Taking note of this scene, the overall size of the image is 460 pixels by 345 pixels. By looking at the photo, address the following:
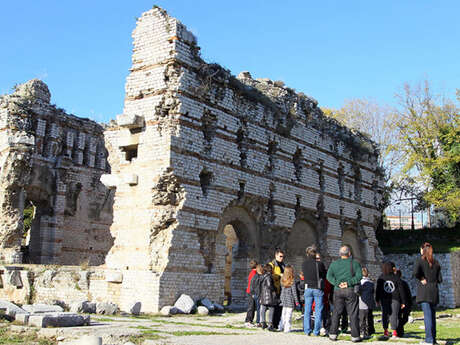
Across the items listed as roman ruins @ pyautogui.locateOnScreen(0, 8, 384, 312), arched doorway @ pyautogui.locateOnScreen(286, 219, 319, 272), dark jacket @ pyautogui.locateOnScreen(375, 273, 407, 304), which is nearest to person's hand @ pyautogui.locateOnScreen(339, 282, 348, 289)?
dark jacket @ pyautogui.locateOnScreen(375, 273, 407, 304)

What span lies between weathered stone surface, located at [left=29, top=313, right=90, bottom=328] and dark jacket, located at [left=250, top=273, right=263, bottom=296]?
11.2ft

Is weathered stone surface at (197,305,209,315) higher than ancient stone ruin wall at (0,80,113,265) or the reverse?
the reverse

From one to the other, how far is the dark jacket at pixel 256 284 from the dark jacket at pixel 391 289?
2.34 metres

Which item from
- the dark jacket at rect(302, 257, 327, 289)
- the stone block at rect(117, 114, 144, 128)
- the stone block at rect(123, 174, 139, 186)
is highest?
the stone block at rect(117, 114, 144, 128)

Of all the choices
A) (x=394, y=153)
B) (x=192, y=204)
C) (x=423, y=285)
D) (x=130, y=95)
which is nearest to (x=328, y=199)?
(x=192, y=204)

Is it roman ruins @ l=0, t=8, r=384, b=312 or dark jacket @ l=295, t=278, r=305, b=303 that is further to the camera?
roman ruins @ l=0, t=8, r=384, b=312

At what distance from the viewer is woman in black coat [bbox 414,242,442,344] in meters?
8.09

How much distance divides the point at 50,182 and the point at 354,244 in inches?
546

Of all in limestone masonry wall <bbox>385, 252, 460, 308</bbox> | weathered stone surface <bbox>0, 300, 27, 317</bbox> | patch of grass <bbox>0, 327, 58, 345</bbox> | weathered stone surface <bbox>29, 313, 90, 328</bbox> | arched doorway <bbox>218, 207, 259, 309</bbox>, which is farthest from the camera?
limestone masonry wall <bbox>385, 252, 460, 308</bbox>

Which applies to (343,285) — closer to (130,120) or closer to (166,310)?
(166,310)

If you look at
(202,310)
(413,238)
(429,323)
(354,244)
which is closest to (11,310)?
(202,310)

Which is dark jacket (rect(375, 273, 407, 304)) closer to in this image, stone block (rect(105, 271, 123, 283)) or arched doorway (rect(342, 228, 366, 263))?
stone block (rect(105, 271, 123, 283))

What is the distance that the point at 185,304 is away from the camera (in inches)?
506

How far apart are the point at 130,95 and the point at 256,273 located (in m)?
6.63
